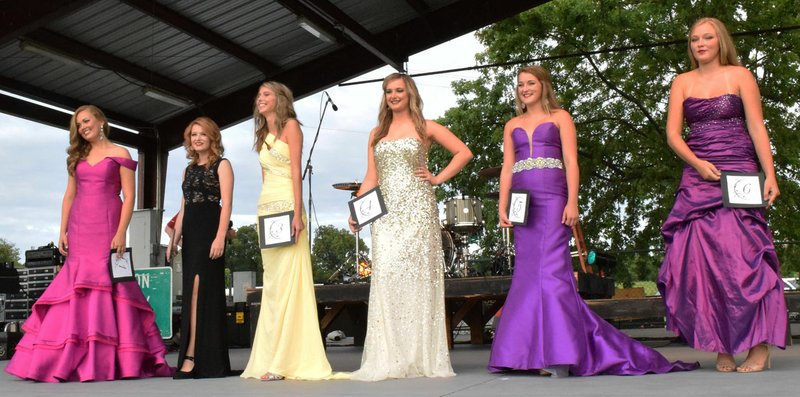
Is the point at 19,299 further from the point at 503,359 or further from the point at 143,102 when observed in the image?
the point at 503,359

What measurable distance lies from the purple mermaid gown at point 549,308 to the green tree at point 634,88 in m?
8.71

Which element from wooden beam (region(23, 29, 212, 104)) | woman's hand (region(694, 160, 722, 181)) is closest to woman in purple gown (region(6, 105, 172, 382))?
woman's hand (region(694, 160, 722, 181))

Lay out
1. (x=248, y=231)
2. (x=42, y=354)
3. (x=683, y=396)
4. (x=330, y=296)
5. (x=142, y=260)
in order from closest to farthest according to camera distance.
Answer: (x=683, y=396), (x=42, y=354), (x=330, y=296), (x=142, y=260), (x=248, y=231)

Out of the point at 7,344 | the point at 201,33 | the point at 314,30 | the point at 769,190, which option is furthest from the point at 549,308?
the point at 201,33

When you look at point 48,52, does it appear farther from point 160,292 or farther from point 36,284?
point 160,292

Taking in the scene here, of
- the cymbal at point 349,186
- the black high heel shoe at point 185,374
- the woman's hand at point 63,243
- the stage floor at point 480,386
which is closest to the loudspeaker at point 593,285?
the stage floor at point 480,386

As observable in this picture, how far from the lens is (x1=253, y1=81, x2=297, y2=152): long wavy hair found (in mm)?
4977

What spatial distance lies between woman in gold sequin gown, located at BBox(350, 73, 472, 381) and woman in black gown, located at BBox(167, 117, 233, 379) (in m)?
0.84

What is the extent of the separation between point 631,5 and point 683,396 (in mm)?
12244

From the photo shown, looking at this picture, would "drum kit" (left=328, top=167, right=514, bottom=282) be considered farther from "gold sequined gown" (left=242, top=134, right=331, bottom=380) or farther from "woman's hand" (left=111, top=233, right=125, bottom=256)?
"gold sequined gown" (left=242, top=134, right=331, bottom=380)

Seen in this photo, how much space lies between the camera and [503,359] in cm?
452

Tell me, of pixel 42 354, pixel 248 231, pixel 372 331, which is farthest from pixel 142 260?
pixel 248 231

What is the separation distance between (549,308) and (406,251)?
2.56 ft

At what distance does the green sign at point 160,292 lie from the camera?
7441 millimetres
